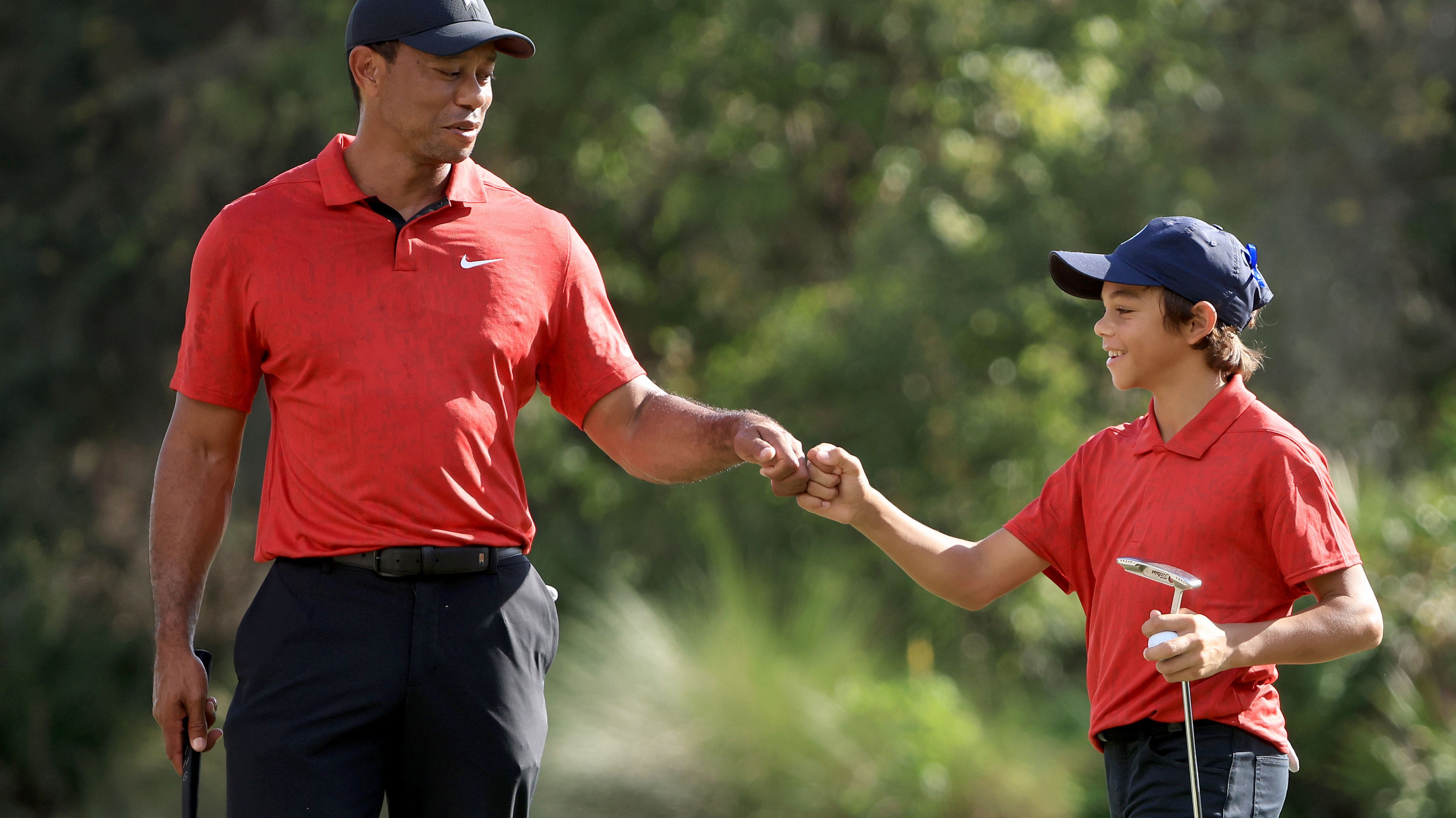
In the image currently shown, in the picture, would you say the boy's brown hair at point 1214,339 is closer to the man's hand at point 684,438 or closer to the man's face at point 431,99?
the man's hand at point 684,438

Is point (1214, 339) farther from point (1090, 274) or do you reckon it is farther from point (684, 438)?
point (684, 438)

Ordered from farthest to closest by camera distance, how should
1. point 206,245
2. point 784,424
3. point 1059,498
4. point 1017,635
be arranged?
point 784,424
point 1017,635
point 1059,498
point 206,245

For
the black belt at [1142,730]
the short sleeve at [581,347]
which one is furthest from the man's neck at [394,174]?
the black belt at [1142,730]

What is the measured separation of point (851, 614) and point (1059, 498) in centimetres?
517

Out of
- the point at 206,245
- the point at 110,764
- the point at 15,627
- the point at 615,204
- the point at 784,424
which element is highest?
the point at 206,245

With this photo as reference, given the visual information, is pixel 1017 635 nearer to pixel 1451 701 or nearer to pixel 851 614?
pixel 851 614

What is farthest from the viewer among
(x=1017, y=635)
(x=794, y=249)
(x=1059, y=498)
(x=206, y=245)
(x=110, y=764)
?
(x=794, y=249)

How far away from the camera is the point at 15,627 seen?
10.8m

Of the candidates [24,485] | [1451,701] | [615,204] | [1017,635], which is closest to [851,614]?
[1017,635]

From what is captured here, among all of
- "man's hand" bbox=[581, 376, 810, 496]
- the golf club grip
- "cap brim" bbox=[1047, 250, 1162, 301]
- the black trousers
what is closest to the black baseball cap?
"man's hand" bbox=[581, 376, 810, 496]

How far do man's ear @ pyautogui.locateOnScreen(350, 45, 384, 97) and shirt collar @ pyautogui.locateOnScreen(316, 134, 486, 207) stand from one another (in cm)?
12

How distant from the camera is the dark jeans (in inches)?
119

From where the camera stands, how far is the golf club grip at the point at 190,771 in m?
3.25

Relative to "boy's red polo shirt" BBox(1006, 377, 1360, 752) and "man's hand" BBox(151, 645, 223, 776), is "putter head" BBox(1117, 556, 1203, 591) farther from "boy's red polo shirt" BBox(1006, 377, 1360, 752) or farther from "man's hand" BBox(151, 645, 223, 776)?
"man's hand" BBox(151, 645, 223, 776)
